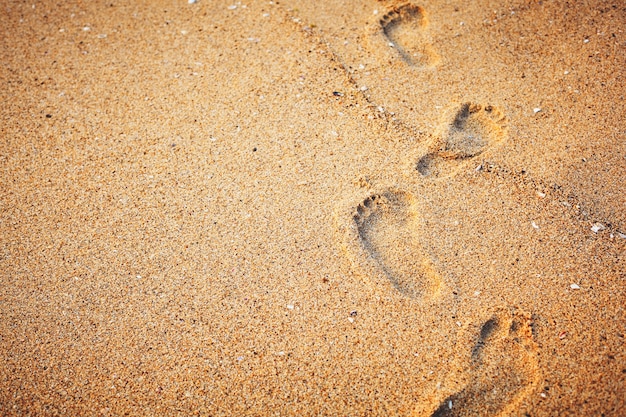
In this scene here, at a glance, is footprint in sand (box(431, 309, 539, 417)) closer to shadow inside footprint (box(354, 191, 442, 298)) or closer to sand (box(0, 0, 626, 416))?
sand (box(0, 0, 626, 416))

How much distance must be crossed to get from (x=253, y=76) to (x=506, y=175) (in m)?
1.22

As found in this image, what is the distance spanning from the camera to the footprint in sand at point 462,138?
208 centimetres

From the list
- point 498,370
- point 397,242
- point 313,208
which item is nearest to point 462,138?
point 397,242

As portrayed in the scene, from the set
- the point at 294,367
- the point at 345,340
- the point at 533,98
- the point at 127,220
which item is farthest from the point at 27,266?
the point at 533,98

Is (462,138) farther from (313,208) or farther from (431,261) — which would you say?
(313,208)

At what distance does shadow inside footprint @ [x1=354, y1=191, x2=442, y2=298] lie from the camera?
5.93 feet

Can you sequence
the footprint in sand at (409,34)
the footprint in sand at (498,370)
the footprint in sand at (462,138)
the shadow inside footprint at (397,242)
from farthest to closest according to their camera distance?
1. the footprint in sand at (409,34)
2. the footprint in sand at (462,138)
3. the shadow inside footprint at (397,242)
4. the footprint in sand at (498,370)

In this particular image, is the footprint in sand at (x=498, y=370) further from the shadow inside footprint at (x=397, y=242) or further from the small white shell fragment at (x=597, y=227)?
the small white shell fragment at (x=597, y=227)

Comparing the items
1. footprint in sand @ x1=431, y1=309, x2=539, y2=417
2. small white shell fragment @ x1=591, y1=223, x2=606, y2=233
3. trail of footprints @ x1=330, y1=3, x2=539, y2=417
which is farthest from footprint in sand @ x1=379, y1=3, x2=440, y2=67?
footprint in sand @ x1=431, y1=309, x2=539, y2=417

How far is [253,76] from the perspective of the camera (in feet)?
7.93

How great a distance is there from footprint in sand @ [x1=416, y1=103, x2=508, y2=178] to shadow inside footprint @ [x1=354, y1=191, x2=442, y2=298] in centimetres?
20

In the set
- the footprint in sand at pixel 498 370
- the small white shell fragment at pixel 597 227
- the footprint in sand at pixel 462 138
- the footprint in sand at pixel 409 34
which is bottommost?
the footprint in sand at pixel 498 370

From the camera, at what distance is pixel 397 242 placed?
1895mm

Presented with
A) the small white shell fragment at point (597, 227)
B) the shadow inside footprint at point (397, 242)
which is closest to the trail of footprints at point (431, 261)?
the shadow inside footprint at point (397, 242)
